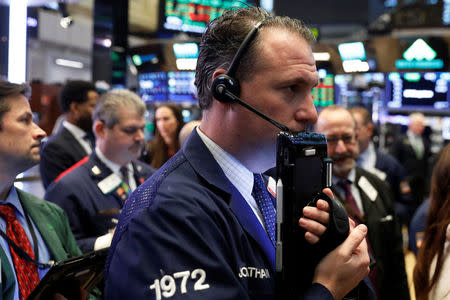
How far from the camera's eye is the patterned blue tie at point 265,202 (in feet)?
3.99

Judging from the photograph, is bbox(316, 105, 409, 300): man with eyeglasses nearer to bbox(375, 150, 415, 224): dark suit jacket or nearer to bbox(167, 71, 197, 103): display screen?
bbox(375, 150, 415, 224): dark suit jacket

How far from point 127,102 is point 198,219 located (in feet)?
7.25

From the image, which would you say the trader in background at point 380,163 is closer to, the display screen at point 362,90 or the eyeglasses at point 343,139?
the eyeglasses at point 343,139

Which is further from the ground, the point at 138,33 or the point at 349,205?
the point at 138,33

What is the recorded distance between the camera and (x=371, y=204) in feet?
9.34

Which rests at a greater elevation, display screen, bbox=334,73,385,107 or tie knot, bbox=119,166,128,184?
display screen, bbox=334,73,385,107

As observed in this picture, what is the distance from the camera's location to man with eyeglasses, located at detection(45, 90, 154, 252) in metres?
2.59

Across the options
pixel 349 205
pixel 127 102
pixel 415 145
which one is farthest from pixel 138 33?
pixel 349 205

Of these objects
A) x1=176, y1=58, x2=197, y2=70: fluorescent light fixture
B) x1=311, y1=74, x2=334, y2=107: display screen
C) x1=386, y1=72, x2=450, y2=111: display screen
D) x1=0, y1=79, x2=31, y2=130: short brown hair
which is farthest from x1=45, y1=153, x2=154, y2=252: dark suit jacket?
x1=386, y1=72, x2=450, y2=111: display screen

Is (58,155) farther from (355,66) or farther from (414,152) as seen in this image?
(414,152)

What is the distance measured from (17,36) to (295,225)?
3.46 metres

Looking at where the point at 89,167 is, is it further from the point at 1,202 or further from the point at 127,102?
the point at 1,202

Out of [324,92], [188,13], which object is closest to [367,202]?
[324,92]

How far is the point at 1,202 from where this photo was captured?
1.89 m
